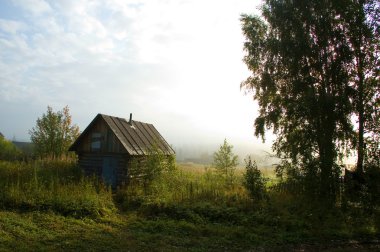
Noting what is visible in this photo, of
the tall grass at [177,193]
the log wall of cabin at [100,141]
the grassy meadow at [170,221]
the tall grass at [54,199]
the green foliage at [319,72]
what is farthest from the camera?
the log wall of cabin at [100,141]

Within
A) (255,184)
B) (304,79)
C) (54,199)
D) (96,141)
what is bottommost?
(54,199)

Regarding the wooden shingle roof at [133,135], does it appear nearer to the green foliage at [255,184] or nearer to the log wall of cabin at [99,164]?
the log wall of cabin at [99,164]

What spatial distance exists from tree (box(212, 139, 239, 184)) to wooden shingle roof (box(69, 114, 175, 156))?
3.45m

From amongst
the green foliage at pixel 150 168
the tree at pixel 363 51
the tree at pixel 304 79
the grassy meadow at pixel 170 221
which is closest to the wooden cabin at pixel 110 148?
the green foliage at pixel 150 168

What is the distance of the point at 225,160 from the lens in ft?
70.6

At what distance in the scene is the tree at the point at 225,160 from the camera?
21.3 metres

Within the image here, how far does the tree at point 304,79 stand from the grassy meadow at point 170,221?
205cm

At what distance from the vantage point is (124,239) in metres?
9.43

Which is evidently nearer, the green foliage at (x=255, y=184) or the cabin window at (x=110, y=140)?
the green foliage at (x=255, y=184)

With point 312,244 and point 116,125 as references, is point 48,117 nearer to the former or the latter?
point 116,125

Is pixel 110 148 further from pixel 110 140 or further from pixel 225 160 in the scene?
pixel 225 160

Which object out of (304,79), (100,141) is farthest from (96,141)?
(304,79)

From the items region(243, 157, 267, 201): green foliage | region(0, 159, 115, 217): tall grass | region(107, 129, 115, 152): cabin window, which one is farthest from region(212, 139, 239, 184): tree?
region(0, 159, 115, 217): tall grass

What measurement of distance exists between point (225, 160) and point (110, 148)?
7441 mm
